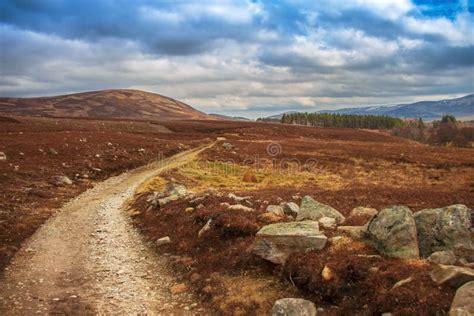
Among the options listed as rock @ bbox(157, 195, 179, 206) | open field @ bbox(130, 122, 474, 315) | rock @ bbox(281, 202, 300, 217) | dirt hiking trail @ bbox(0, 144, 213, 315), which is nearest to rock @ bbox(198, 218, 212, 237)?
open field @ bbox(130, 122, 474, 315)

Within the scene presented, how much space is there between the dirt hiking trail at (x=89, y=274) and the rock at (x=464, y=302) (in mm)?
7141

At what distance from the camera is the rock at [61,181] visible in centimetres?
3337

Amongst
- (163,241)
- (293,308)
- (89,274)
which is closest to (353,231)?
(293,308)

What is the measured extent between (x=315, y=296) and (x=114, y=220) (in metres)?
15.4

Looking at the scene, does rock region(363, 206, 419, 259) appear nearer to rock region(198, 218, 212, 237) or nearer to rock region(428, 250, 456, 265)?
rock region(428, 250, 456, 265)

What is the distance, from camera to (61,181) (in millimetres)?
33875

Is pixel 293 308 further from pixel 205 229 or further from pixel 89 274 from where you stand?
pixel 89 274

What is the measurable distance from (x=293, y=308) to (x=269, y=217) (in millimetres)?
7314

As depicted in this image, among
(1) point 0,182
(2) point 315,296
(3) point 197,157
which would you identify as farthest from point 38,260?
(3) point 197,157

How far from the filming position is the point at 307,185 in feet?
143

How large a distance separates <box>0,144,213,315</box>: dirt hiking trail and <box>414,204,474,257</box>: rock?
7883mm

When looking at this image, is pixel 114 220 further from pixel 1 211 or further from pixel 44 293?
pixel 44 293

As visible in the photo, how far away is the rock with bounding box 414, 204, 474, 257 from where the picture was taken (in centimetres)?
1278

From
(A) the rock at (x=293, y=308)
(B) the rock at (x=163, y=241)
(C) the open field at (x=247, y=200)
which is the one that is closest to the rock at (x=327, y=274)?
(C) the open field at (x=247, y=200)
